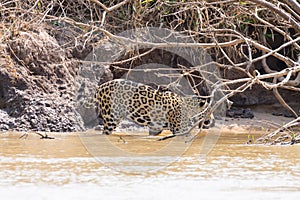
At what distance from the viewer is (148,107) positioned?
352 inches

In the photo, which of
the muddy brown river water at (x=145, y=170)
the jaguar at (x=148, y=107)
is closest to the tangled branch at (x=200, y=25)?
the jaguar at (x=148, y=107)

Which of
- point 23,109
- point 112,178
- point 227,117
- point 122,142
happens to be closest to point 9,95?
point 23,109

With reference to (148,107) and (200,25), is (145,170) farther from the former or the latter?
(148,107)

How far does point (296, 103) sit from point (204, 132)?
320 centimetres

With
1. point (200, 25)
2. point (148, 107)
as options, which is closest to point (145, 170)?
point (200, 25)

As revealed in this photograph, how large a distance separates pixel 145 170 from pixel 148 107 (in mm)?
4069

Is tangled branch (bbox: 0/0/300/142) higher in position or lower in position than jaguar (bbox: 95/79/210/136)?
higher

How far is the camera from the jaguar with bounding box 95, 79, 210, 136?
8.95 metres

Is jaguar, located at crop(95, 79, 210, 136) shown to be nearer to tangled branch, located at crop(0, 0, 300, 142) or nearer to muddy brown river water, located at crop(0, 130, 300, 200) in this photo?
tangled branch, located at crop(0, 0, 300, 142)

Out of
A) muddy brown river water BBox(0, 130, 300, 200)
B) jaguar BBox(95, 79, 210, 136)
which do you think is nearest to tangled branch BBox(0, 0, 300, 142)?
jaguar BBox(95, 79, 210, 136)

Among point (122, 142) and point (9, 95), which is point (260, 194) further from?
point (9, 95)

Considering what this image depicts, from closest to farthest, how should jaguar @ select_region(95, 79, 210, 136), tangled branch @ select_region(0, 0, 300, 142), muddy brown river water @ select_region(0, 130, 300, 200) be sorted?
muddy brown river water @ select_region(0, 130, 300, 200) → tangled branch @ select_region(0, 0, 300, 142) → jaguar @ select_region(95, 79, 210, 136)

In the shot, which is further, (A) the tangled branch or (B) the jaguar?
(B) the jaguar

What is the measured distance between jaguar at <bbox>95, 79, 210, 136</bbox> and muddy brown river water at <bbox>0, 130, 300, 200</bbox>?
4.91 ft
